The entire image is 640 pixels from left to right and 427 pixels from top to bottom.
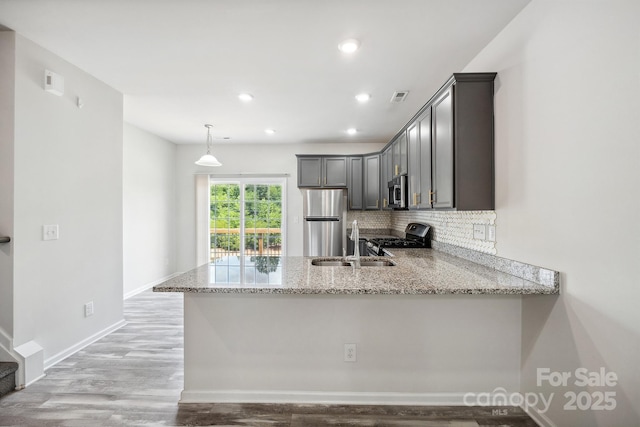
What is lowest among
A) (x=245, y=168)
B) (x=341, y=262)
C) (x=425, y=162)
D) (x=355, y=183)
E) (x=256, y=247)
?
(x=256, y=247)

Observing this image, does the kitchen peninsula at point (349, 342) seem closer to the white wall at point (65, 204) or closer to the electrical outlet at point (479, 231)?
the electrical outlet at point (479, 231)

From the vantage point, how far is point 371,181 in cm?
512

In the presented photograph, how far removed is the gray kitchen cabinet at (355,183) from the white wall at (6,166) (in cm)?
413

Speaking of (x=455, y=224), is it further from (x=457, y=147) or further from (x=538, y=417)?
(x=538, y=417)

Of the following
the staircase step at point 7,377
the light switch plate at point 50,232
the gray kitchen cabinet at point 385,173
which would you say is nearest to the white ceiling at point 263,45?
the gray kitchen cabinet at point 385,173

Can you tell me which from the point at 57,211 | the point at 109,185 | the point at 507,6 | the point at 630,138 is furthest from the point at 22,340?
the point at 507,6

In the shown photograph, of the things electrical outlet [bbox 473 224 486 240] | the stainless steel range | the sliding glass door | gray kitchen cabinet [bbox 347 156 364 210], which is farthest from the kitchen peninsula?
the sliding glass door

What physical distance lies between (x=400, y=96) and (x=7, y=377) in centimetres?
418

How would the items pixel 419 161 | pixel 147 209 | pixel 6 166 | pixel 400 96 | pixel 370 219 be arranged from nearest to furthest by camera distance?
1. pixel 6 166
2. pixel 419 161
3. pixel 400 96
4. pixel 147 209
5. pixel 370 219

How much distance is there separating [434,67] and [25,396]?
4099 mm

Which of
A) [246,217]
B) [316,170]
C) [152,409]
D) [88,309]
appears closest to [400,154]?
[316,170]

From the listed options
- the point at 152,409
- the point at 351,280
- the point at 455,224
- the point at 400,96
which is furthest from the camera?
the point at 400,96

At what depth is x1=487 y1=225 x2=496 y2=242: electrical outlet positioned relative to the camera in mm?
2199

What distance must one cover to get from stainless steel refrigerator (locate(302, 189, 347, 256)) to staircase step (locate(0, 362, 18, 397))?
3681mm
